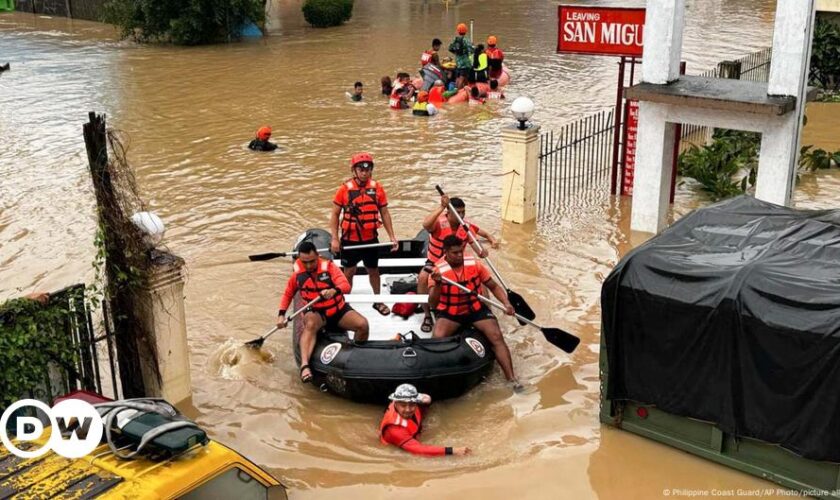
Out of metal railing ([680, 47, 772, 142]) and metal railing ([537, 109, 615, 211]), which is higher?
metal railing ([680, 47, 772, 142])

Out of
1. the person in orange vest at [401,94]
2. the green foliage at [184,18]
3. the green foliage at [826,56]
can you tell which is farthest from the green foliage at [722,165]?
the green foliage at [184,18]

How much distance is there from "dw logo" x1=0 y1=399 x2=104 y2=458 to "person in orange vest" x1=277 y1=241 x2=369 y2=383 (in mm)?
3368

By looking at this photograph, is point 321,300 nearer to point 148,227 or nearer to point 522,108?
point 148,227

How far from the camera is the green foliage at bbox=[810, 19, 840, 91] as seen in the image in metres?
24.2

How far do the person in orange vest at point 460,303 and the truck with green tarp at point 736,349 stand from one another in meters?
1.34

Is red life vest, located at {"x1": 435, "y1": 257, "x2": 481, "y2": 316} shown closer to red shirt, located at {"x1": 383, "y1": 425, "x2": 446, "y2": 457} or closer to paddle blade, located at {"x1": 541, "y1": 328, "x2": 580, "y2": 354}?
paddle blade, located at {"x1": 541, "y1": 328, "x2": 580, "y2": 354}

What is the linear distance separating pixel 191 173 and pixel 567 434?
1140cm

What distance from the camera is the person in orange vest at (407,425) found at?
837 centimetres

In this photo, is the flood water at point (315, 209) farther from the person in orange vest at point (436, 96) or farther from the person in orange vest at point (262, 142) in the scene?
the person in orange vest at point (436, 96)

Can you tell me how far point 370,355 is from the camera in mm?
Answer: 9047

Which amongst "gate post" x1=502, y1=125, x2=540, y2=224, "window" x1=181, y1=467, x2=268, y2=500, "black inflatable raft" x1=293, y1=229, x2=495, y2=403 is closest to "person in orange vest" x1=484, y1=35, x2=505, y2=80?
"gate post" x1=502, y1=125, x2=540, y2=224

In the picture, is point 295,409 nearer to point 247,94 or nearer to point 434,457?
point 434,457

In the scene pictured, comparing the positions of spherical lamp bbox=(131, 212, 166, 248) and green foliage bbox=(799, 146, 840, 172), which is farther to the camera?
green foliage bbox=(799, 146, 840, 172)

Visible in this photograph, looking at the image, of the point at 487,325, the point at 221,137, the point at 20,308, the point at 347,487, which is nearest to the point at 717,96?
the point at 487,325
